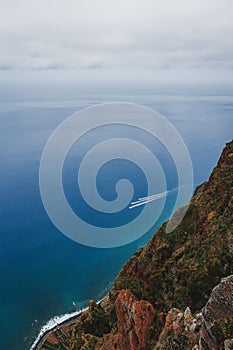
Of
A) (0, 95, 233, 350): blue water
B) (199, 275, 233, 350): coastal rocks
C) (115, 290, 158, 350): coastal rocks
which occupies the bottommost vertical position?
(199, 275, 233, 350): coastal rocks

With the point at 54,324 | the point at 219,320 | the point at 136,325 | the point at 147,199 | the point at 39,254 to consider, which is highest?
the point at 147,199

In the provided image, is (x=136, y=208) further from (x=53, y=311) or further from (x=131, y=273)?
(x=131, y=273)

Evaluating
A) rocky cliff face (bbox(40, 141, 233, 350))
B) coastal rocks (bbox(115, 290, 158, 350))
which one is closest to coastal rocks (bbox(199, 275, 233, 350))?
rocky cliff face (bbox(40, 141, 233, 350))

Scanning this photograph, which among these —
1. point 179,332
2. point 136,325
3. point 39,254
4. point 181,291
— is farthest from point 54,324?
point 179,332

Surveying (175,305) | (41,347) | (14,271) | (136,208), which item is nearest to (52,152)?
(136,208)

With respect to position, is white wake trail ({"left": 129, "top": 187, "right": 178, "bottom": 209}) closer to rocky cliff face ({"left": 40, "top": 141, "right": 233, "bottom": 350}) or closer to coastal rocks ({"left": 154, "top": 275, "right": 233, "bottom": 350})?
rocky cliff face ({"left": 40, "top": 141, "right": 233, "bottom": 350})

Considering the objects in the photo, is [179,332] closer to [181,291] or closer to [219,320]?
[219,320]

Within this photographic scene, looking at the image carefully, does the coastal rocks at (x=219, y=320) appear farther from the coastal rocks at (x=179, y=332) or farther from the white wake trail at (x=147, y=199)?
the white wake trail at (x=147, y=199)
